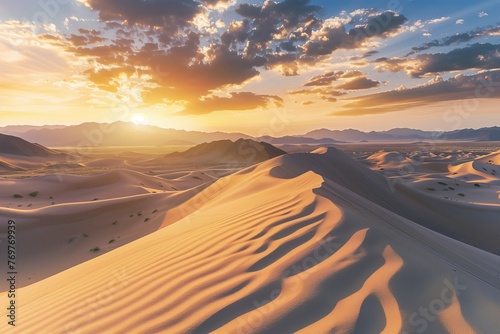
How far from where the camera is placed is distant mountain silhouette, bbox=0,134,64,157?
62.5 m

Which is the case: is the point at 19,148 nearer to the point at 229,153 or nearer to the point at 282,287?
the point at 229,153

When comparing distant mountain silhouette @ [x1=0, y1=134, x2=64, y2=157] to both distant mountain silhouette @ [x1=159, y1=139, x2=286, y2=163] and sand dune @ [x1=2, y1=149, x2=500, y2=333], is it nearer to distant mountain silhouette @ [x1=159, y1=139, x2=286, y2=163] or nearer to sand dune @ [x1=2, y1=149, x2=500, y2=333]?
distant mountain silhouette @ [x1=159, y1=139, x2=286, y2=163]

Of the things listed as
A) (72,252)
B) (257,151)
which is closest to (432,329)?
(72,252)

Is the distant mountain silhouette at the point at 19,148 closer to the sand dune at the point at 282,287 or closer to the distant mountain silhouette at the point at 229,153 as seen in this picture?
the distant mountain silhouette at the point at 229,153

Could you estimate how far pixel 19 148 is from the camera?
211 feet

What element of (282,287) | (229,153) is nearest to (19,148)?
(229,153)

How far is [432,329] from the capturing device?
211cm

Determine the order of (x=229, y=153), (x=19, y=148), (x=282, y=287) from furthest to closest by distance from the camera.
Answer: (x=19, y=148), (x=229, y=153), (x=282, y=287)

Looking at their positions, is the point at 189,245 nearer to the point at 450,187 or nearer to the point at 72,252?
the point at 72,252

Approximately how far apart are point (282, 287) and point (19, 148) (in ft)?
260

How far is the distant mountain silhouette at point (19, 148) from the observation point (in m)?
62.5

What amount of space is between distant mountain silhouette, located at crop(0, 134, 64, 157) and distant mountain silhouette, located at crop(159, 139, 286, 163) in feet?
96.7

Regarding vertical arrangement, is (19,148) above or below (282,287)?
above

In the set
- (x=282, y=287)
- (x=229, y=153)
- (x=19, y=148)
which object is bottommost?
(x=229, y=153)
